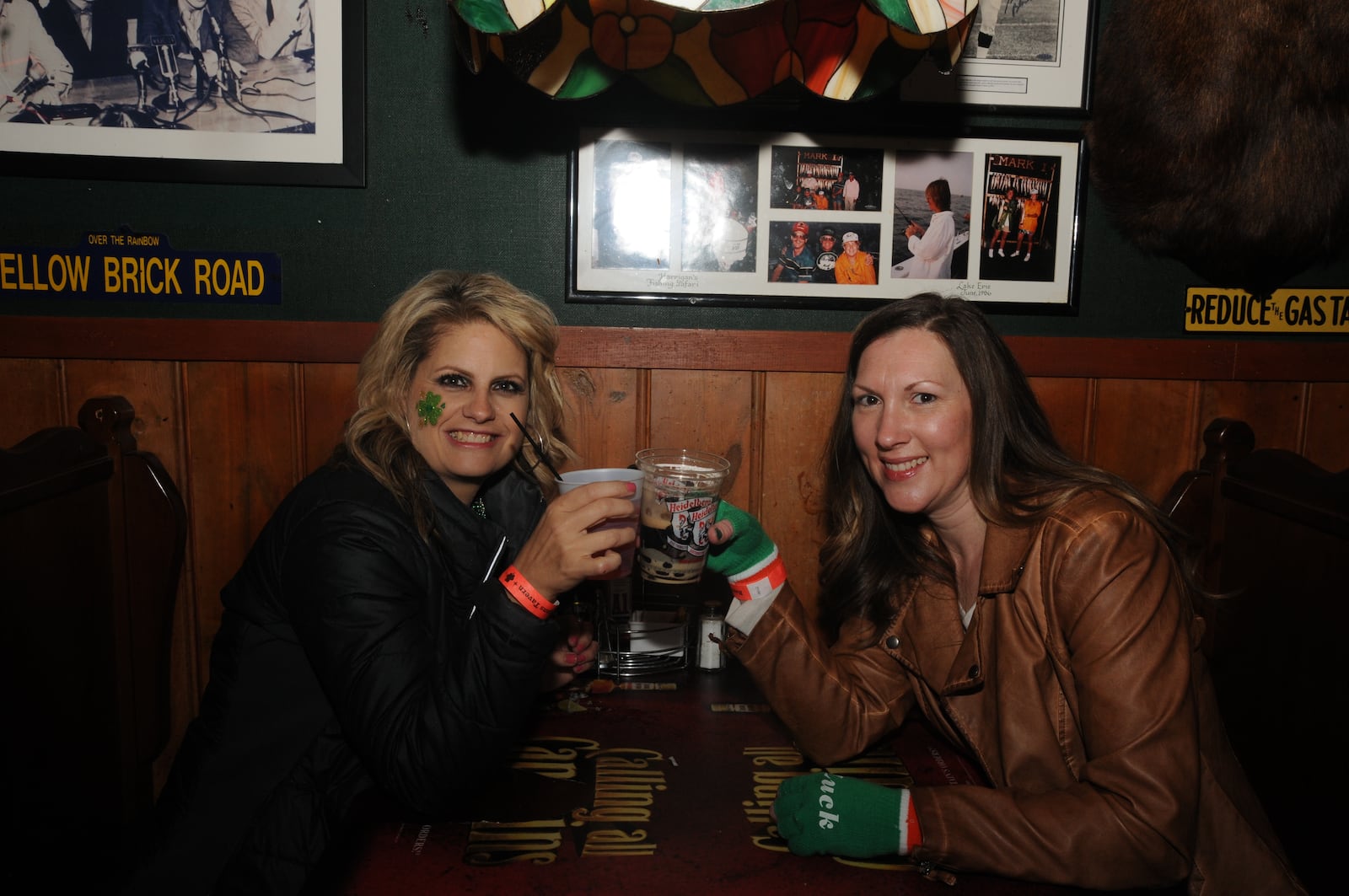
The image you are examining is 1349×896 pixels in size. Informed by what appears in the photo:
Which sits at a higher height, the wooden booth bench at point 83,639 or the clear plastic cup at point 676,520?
the clear plastic cup at point 676,520

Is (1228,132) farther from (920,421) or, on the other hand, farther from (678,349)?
(678,349)

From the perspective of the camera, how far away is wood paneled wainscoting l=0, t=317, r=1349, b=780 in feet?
7.49

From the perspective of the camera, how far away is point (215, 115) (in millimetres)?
2238

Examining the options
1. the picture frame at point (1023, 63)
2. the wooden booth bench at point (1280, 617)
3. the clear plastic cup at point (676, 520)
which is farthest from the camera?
the picture frame at point (1023, 63)

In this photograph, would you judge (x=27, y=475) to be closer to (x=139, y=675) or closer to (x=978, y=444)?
(x=139, y=675)

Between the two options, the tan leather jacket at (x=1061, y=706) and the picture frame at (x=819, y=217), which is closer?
the tan leather jacket at (x=1061, y=706)

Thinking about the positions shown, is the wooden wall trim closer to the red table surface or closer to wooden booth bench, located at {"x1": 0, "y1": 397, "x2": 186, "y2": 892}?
wooden booth bench, located at {"x1": 0, "y1": 397, "x2": 186, "y2": 892}

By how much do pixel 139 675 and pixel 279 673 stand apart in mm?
946

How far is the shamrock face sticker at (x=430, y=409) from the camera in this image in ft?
5.94

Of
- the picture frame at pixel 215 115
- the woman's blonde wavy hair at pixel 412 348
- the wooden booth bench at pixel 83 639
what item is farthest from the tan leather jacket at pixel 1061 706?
the picture frame at pixel 215 115

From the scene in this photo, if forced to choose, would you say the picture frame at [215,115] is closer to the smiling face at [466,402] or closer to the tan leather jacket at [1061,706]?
the smiling face at [466,402]

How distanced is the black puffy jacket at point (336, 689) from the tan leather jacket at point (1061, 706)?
0.57m

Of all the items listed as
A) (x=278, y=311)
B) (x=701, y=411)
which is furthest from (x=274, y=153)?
(x=701, y=411)

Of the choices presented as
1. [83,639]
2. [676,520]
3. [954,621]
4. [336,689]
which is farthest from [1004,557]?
[83,639]
